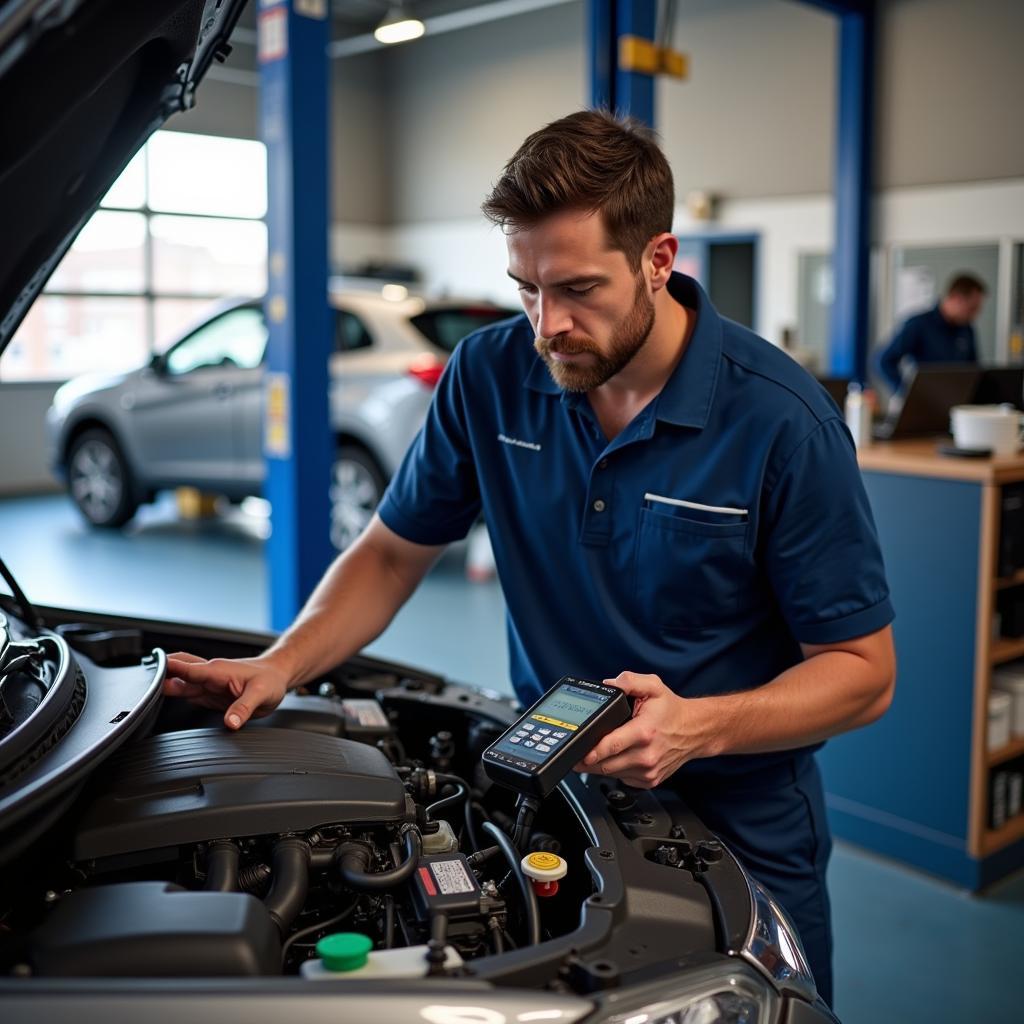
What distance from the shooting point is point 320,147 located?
3693 millimetres

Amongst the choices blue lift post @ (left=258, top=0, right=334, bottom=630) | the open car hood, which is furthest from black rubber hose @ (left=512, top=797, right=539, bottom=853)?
blue lift post @ (left=258, top=0, right=334, bottom=630)

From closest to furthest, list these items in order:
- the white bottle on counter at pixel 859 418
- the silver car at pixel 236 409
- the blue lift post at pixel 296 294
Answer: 1. the white bottle on counter at pixel 859 418
2. the blue lift post at pixel 296 294
3. the silver car at pixel 236 409

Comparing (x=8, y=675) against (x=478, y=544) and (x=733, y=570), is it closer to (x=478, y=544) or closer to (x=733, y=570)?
(x=733, y=570)

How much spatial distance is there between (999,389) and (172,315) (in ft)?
25.6

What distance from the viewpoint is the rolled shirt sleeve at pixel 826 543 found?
1.40 metres

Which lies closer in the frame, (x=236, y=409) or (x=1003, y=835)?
(x=1003, y=835)

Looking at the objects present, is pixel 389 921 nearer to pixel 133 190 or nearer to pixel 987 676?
pixel 987 676

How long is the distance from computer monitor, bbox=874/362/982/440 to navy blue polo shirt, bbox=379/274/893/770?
2385 millimetres

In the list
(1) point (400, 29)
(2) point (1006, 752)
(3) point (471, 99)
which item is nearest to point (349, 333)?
(1) point (400, 29)

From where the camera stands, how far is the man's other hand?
1.42 metres

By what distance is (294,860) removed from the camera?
1.10 meters

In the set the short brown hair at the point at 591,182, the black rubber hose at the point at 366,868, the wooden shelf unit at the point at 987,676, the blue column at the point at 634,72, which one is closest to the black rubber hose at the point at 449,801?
the black rubber hose at the point at 366,868

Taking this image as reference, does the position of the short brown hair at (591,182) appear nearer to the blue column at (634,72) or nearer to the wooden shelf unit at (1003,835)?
the wooden shelf unit at (1003,835)

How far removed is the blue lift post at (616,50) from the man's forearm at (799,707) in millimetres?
3630
